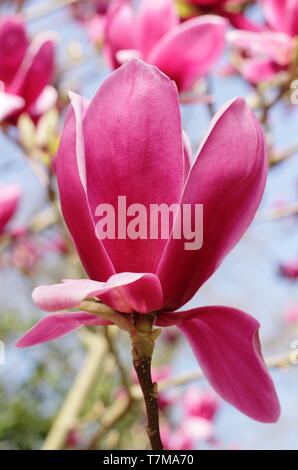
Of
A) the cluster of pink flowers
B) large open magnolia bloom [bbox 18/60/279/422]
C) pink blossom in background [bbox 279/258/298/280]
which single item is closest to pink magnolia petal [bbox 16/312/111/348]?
→ large open magnolia bloom [bbox 18/60/279/422]

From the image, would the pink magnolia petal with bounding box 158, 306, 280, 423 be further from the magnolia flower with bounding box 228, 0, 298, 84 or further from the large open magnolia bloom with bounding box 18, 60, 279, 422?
the magnolia flower with bounding box 228, 0, 298, 84

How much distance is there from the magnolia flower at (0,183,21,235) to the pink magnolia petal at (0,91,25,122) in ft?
0.63

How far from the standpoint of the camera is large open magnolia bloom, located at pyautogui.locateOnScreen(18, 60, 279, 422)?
31 centimetres

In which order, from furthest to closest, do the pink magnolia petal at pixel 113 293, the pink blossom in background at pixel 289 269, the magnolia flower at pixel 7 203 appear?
the pink blossom in background at pixel 289 269
the magnolia flower at pixel 7 203
the pink magnolia petal at pixel 113 293

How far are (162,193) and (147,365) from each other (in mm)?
95

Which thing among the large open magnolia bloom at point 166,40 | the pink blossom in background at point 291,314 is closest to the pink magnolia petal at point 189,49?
the large open magnolia bloom at point 166,40

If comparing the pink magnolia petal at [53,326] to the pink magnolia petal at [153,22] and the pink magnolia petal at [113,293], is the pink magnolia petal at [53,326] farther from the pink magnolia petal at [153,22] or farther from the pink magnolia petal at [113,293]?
the pink magnolia petal at [153,22]

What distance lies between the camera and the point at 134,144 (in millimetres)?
314

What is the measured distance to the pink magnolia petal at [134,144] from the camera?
1.02ft

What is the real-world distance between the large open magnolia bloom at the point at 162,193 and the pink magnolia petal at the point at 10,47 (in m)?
0.40

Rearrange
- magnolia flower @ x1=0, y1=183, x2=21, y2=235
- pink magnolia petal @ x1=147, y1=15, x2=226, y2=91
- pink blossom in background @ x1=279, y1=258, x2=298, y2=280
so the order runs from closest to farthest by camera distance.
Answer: pink magnolia petal @ x1=147, y1=15, x2=226, y2=91 < magnolia flower @ x1=0, y1=183, x2=21, y2=235 < pink blossom in background @ x1=279, y1=258, x2=298, y2=280

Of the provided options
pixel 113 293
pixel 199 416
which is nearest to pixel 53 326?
pixel 113 293

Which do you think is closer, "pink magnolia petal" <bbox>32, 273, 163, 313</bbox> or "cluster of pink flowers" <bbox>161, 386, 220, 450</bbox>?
"pink magnolia petal" <bbox>32, 273, 163, 313</bbox>
